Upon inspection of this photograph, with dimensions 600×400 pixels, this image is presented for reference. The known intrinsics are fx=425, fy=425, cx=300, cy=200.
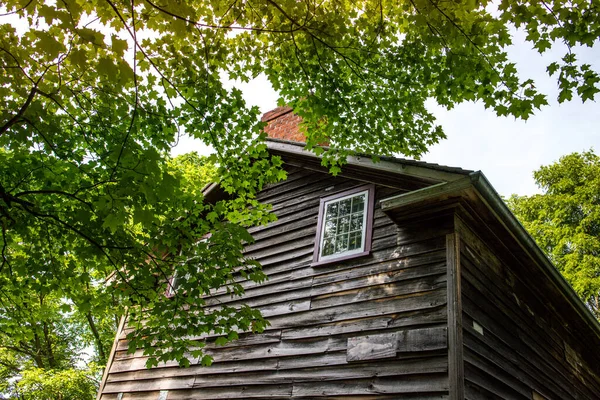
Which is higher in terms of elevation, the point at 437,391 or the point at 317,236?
the point at 317,236

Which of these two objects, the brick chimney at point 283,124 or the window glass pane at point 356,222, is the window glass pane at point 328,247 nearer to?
the window glass pane at point 356,222

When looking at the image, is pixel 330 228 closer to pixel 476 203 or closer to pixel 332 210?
pixel 332 210

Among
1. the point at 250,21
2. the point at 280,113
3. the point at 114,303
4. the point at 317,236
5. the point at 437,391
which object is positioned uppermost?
the point at 280,113

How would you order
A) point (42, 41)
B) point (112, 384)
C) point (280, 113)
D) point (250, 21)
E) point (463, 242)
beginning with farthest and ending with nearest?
point (280, 113), point (112, 384), point (463, 242), point (250, 21), point (42, 41)

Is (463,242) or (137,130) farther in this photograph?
(137,130)

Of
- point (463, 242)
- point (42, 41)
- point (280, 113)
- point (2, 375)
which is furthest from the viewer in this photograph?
point (2, 375)

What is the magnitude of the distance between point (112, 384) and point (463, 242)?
310 inches

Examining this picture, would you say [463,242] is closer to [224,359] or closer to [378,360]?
[378,360]

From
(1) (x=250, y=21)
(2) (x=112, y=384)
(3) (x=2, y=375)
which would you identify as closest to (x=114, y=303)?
(2) (x=112, y=384)

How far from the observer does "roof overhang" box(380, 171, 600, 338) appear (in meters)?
5.13

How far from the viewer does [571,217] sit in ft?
71.1

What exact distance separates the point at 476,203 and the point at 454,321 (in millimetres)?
1533

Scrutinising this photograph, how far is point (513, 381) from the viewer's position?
583cm

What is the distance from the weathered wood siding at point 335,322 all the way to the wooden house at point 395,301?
0.02 m
